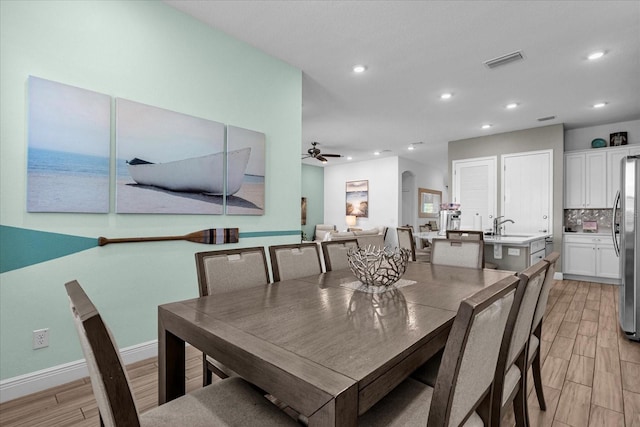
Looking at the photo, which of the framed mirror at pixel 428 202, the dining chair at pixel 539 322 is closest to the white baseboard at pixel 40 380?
the dining chair at pixel 539 322

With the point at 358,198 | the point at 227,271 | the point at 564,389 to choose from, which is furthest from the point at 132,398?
the point at 358,198

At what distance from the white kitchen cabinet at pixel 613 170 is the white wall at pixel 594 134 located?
36cm

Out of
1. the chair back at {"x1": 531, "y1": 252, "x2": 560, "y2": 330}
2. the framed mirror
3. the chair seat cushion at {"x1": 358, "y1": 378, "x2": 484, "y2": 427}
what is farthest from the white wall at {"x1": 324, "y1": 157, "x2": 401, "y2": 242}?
the chair seat cushion at {"x1": 358, "y1": 378, "x2": 484, "y2": 427}

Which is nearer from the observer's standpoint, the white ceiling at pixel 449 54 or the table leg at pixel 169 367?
the table leg at pixel 169 367

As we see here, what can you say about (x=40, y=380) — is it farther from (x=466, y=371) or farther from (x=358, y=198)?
(x=358, y=198)

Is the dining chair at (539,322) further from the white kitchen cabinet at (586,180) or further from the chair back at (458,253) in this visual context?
the white kitchen cabinet at (586,180)

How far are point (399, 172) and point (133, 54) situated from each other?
23.3ft

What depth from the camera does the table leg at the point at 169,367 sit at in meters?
1.29

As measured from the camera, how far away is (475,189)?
6340mm

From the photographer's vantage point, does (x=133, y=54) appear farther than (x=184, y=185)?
No

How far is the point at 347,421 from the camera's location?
0.71 metres

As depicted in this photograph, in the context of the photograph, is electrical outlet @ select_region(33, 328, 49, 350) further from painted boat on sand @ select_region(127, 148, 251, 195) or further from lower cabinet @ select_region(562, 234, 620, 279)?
lower cabinet @ select_region(562, 234, 620, 279)

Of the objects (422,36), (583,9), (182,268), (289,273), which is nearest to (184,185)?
(182,268)

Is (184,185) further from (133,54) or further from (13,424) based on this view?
(13,424)
